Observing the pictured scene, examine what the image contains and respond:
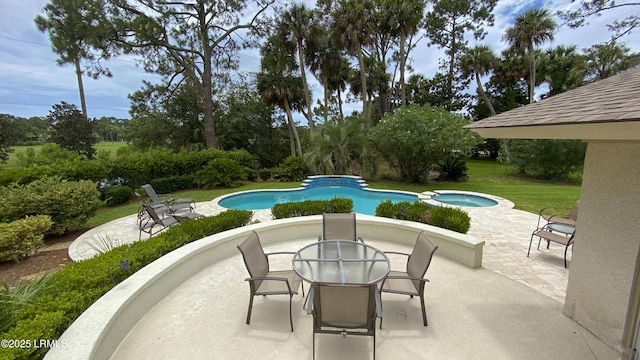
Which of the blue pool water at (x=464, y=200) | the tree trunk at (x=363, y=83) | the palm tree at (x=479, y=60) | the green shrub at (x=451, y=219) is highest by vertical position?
the palm tree at (x=479, y=60)

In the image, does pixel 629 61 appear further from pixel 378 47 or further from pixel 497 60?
pixel 378 47

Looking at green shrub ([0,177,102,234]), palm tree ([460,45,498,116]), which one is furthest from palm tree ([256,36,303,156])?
palm tree ([460,45,498,116])

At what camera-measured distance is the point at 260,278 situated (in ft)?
10.7

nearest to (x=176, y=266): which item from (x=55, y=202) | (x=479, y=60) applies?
(x=55, y=202)

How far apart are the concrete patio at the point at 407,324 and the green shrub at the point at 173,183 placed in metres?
10.9

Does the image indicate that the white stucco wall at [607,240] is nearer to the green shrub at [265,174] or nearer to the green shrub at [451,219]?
the green shrub at [451,219]

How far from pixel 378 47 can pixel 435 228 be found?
2520cm

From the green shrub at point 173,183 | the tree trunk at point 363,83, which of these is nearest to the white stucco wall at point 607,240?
the green shrub at point 173,183

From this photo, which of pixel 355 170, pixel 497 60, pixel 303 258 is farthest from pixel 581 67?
pixel 303 258

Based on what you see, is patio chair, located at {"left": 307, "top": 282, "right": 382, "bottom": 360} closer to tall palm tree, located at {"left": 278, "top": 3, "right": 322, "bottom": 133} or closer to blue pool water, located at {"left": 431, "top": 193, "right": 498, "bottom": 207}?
blue pool water, located at {"left": 431, "top": 193, "right": 498, "bottom": 207}

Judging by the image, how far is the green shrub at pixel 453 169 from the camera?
16.9 meters

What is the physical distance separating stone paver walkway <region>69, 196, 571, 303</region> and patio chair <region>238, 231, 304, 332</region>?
3.58 meters

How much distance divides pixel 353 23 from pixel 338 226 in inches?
711

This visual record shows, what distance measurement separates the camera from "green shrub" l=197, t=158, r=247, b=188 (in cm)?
1496
